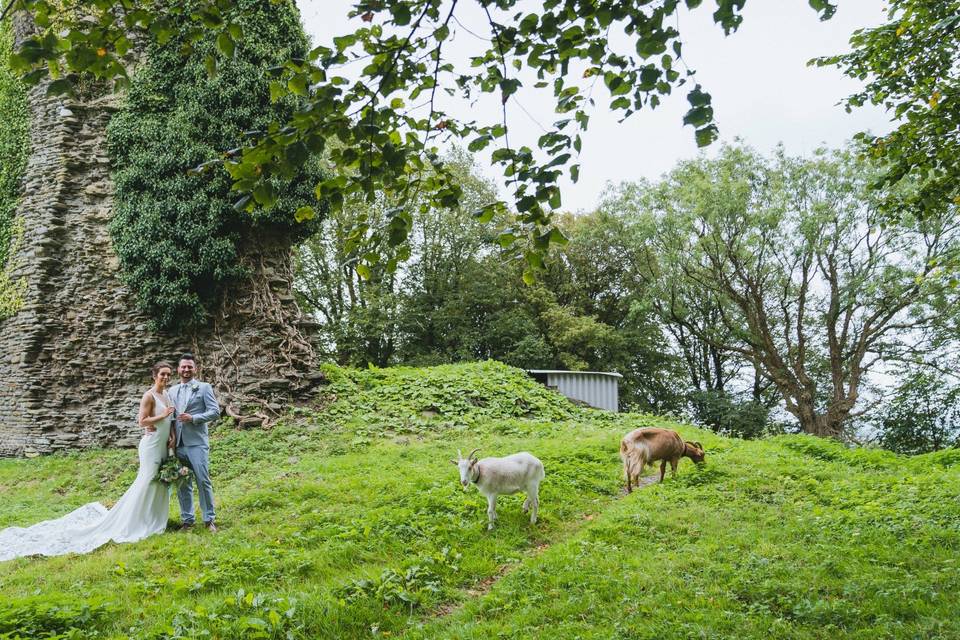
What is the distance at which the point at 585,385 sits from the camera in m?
23.5

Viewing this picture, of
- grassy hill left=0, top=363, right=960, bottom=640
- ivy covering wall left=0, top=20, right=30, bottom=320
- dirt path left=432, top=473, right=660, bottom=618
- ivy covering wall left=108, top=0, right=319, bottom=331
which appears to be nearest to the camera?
grassy hill left=0, top=363, right=960, bottom=640

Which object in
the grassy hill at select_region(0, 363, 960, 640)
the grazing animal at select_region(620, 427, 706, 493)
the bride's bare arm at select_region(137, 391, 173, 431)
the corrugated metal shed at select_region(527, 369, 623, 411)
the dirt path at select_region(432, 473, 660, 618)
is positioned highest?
the corrugated metal shed at select_region(527, 369, 623, 411)

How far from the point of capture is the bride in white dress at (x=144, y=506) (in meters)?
8.37

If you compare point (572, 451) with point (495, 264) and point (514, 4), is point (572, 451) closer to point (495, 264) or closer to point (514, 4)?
point (514, 4)

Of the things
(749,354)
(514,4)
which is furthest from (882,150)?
(749,354)

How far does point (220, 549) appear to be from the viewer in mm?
7250

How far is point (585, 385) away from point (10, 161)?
65.0 ft

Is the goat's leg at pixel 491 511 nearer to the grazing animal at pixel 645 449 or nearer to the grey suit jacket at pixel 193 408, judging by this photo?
the grazing animal at pixel 645 449

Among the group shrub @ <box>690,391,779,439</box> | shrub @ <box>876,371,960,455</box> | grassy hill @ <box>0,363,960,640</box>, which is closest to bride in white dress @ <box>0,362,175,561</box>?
grassy hill @ <box>0,363,960,640</box>

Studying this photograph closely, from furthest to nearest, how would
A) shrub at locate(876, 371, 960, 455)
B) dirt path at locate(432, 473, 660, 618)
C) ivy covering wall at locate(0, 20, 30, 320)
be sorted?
shrub at locate(876, 371, 960, 455) < ivy covering wall at locate(0, 20, 30, 320) < dirt path at locate(432, 473, 660, 618)

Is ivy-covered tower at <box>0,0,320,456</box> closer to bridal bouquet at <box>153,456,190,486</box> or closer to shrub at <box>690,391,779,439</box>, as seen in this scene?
bridal bouquet at <box>153,456,190,486</box>

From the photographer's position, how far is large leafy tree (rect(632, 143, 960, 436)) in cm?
2406

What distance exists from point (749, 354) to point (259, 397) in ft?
70.2

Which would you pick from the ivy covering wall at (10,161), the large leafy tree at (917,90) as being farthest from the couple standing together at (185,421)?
the ivy covering wall at (10,161)
